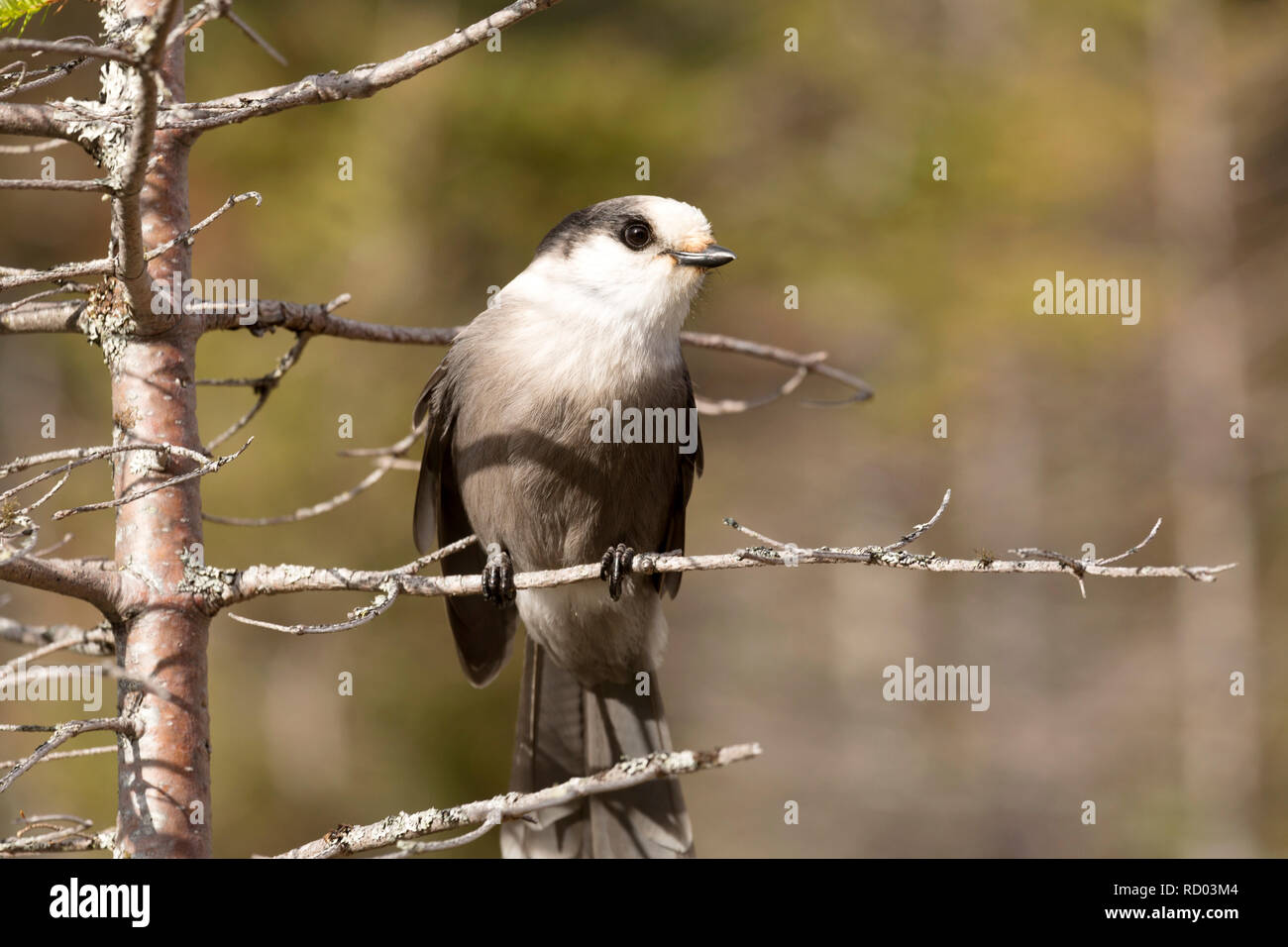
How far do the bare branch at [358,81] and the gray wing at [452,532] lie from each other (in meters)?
1.43

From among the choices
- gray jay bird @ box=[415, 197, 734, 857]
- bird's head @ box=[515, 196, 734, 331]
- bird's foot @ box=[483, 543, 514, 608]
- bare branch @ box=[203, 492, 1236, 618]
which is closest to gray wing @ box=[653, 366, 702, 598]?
gray jay bird @ box=[415, 197, 734, 857]

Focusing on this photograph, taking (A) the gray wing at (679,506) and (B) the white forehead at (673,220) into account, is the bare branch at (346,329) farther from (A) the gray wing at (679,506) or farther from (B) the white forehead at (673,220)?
(A) the gray wing at (679,506)

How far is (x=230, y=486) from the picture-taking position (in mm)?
5789

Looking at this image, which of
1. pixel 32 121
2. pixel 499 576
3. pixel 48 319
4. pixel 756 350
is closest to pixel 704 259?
pixel 756 350

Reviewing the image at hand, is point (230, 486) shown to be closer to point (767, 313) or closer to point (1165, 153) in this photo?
point (767, 313)

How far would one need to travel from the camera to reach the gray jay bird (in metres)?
3.11

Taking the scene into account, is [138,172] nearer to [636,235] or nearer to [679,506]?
[636,235]

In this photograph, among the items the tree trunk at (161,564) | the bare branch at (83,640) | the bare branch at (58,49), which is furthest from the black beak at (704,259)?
the bare branch at (58,49)

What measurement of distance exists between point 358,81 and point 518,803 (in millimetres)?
1242

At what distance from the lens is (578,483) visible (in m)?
3.13

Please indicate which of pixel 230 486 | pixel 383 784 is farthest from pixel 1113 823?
pixel 230 486

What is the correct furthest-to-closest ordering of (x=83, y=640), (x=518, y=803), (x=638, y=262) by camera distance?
(x=638, y=262)
(x=83, y=640)
(x=518, y=803)

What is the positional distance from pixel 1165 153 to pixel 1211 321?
145 cm

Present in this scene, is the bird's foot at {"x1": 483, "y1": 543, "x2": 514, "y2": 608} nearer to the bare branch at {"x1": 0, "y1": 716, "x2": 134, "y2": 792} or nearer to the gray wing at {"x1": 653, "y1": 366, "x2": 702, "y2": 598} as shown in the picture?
the gray wing at {"x1": 653, "y1": 366, "x2": 702, "y2": 598}
